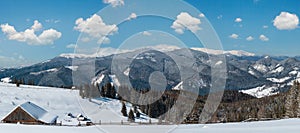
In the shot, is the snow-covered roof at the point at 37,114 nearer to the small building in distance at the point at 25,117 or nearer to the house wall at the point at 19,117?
the small building in distance at the point at 25,117

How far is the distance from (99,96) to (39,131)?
82.0 meters

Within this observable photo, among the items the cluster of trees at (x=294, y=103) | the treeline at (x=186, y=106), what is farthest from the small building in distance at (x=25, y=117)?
the cluster of trees at (x=294, y=103)

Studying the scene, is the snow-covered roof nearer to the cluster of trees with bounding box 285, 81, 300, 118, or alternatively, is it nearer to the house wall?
the house wall

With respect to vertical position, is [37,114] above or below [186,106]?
below

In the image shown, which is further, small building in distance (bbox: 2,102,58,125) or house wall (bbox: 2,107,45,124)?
house wall (bbox: 2,107,45,124)

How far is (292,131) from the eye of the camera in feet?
51.1

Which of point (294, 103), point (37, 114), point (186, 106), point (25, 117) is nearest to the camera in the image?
point (186, 106)

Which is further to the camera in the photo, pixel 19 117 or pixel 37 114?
pixel 37 114

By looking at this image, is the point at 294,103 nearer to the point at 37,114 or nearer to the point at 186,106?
the point at 186,106

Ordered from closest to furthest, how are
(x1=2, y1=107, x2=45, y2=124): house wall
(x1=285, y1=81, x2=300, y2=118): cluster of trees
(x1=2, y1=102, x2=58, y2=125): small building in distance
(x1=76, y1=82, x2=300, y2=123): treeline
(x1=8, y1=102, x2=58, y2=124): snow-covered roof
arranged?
(x1=76, y1=82, x2=300, y2=123): treeline < (x1=2, y1=102, x2=58, y2=125): small building in distance < (x1=2, y1=107, x2=45, y2=124): house wall < (x1=8, y1=102, x2=58, y2=124): snow-covered roof < (x1=285, y1=81, x2=300, y2=118): cluster of trees

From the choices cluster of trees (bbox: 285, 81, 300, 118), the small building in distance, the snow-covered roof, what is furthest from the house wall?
cluster of trees (bbox: 285, 81, 300, 118)

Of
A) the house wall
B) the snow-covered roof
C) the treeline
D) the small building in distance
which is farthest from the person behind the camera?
the snow-covered roof

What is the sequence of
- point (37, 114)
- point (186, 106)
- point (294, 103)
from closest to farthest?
point (186, 106), point (37, 114), point (294, 103)

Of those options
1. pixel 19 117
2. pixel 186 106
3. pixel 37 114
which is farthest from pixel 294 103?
pixel 19 117
